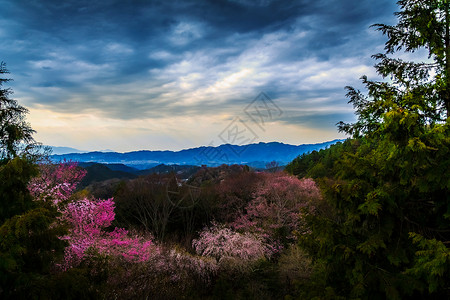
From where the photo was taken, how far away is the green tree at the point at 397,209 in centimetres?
428

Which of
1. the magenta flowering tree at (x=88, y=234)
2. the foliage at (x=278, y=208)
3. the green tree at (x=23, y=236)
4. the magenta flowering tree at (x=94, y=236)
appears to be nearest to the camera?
the green tree at (x=23, y=236)

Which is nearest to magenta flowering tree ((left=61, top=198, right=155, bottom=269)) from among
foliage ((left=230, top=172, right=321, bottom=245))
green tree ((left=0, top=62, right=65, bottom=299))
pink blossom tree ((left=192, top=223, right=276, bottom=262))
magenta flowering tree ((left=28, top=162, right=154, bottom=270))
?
magenta flowering tree ((left=28, top=162, right=154, bottom=270))

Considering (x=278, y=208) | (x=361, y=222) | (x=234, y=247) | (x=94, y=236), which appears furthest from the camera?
(x=278, y=208)

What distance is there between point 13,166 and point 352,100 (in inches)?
319

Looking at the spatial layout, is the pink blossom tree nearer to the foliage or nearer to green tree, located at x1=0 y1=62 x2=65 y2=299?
the foliage

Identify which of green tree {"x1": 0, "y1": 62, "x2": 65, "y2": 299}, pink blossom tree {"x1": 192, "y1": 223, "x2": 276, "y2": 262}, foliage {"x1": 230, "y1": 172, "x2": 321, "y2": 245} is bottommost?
pink blossom tree {"x1": 192, "y1": 223, "x2": 276, "y2": 262}

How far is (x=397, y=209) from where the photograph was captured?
5.00 m

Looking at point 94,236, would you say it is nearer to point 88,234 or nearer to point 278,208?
point 88,234

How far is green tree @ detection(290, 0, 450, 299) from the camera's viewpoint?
428 cm

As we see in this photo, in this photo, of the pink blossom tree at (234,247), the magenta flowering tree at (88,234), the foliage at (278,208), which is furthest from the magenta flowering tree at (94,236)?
the foliage at (278,208)

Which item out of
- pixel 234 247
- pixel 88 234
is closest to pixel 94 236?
pixel 88 234

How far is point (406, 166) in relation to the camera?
463 cm

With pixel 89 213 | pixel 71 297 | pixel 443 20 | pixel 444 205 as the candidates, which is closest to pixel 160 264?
pixel 89 213

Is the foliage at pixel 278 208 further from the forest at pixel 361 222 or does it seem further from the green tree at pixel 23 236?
the green tree at pixel 23 236
